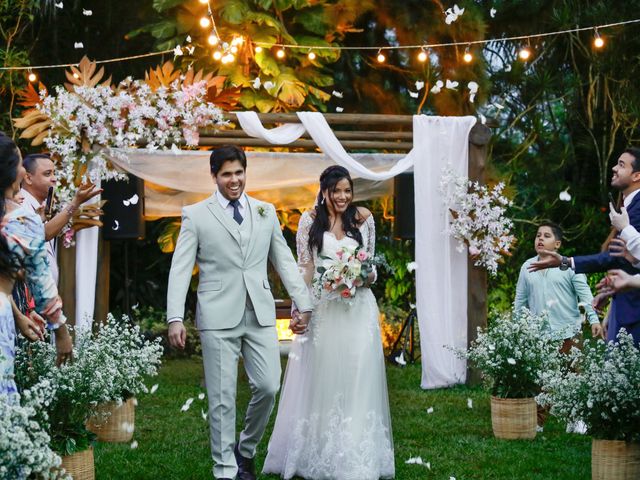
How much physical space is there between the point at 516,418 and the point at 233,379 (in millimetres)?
2414

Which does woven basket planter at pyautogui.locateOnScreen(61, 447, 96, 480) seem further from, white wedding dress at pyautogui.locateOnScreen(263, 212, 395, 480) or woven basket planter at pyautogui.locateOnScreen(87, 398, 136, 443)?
woven basket planter at pyautogui.locateOnScreen(87, 398, 136, 443)

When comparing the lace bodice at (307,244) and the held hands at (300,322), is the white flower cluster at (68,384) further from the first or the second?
the lace bodice at (307,244)

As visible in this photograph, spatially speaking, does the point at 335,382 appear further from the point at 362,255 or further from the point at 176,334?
the point at 176,334

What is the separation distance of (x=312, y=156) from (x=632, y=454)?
5201 millimetres

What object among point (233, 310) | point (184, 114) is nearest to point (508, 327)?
point (233, 310)

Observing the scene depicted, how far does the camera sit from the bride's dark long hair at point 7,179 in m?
3.68

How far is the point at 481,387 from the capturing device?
9125 mm

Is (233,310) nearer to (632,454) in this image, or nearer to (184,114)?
(632,454)

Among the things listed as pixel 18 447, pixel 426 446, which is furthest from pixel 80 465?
pixel 426 446

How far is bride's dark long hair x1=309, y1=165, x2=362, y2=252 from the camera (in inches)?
237

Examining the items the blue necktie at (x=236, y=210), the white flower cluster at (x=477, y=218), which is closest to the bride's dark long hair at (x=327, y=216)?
the blue necktie at (x=236, y=210)

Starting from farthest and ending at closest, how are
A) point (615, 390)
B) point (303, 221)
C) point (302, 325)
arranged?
1. point (303, 221)
2. point (302, 325)
3. point (615, 390)

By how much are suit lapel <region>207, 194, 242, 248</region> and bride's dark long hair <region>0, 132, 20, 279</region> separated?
1682 mm

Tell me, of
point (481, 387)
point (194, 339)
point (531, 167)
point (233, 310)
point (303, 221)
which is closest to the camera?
point (233, 310)
